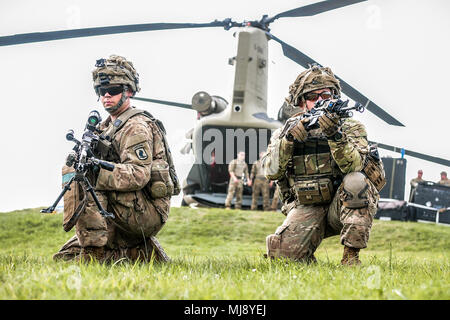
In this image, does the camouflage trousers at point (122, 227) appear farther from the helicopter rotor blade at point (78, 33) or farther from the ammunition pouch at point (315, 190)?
the helicopter rotor blade at point (78, 33)

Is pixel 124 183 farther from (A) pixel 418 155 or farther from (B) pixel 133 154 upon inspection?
(A) pixel 418 155

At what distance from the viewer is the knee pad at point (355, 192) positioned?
3.76 metres

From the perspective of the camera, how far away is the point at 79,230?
3.52 m

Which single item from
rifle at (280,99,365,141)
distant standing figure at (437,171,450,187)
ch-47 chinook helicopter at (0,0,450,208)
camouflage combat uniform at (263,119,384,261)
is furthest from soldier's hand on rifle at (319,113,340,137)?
distant standing figure at (437,171,450,187)

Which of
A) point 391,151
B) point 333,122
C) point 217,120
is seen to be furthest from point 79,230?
point 391,151

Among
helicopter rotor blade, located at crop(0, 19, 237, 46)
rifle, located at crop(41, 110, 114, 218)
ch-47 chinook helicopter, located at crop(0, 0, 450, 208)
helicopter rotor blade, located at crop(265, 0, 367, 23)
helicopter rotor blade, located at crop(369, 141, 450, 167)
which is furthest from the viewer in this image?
helicopter rotor blade, located at crop(369, 141, 450, 167)

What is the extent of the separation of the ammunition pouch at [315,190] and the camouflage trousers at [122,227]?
1076mm

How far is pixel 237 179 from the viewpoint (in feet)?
40.6

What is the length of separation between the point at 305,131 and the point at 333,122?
33 cm

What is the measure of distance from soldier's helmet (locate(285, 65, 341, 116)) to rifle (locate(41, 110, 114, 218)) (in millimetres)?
1647

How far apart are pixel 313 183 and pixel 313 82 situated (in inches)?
32.0

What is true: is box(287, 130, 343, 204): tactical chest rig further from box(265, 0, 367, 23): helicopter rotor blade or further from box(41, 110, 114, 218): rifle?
box(265, 0, 367, 23): helicopter rotor blade

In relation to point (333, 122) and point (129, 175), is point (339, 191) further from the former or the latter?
point (129, 175)

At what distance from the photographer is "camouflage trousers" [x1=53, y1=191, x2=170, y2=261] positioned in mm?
3520
